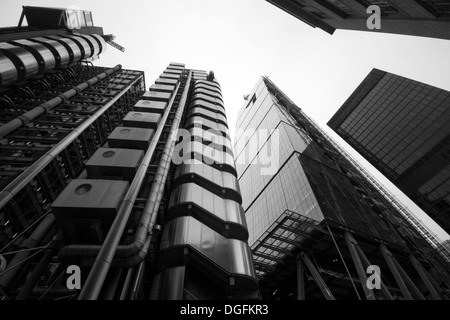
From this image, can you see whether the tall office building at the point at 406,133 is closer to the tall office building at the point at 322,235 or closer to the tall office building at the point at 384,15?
the tall office building at the point at 322,235

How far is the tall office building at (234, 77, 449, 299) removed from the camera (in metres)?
24.3

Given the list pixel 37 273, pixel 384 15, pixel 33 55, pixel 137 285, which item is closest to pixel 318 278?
pixel 137 285

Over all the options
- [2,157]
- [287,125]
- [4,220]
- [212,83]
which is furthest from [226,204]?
[287,125]

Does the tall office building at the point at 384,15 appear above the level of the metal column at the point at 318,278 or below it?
above

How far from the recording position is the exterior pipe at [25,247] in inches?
313

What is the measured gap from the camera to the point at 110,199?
29.2 ft

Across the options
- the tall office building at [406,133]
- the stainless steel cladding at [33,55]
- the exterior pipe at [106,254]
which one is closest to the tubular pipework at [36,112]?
the stainless steel cladding at [33,55]

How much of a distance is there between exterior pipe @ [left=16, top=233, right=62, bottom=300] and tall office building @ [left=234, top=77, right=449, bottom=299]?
63.4ft

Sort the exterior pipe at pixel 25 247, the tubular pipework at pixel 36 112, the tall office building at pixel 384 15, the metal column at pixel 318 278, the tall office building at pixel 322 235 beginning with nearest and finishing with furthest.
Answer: the exterior pipe at pixel 25 247 < the tubular pipework at pixel 36 112 < the tall office building at pixel 384 15 < the metal column at pixel 318 278 < the tall office building at pixel 322 235

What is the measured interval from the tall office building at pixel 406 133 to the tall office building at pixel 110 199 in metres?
68.0

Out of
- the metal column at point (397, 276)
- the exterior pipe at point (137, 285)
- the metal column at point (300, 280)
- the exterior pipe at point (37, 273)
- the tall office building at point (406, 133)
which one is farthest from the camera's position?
the tall office building at point (406, 133)

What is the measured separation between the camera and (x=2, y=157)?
A: 1470cm

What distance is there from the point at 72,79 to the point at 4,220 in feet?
74.9
